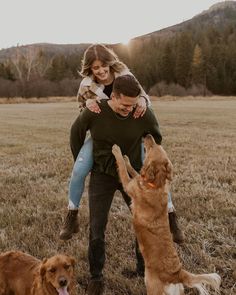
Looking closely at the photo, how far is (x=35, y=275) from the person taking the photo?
179 inches

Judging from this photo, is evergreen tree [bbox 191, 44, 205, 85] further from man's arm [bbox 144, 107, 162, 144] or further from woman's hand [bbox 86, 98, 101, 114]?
woman's hand [bbox 86, 98, 101, 114]

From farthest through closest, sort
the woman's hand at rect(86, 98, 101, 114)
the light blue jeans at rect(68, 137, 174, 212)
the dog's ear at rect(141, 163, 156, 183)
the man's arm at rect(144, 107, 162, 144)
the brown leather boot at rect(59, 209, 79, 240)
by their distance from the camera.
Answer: the brown leather boot at rect(59, 209, 79, 240) → the light blue jeans at rect(68, 137, 174, 212) → the man's arm at rect(144, 107, 162, 144) → the woman's hand at rect(86, 98, 101, 114) → the dog's ear at rect(141, 163, 156, 183)

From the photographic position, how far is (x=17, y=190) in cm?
877

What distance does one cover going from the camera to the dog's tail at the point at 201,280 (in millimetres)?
3992

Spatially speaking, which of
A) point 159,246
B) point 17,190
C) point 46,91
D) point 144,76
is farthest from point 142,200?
point 144,76

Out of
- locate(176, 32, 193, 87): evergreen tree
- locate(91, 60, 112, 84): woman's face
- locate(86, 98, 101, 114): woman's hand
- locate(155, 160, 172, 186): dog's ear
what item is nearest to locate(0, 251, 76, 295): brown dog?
locate(155, 160, 172, 186): dog's ear

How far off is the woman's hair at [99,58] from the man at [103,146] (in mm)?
404

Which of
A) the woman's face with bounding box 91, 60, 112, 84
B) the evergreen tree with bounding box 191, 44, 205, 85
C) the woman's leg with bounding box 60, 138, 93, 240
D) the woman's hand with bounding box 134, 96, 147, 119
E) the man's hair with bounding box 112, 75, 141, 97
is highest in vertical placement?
the woman's face with bounding box 91, 60, 112, 84

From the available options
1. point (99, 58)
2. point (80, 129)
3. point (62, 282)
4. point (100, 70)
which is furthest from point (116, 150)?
point (62, 282)

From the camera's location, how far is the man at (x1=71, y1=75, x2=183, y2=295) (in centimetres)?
483

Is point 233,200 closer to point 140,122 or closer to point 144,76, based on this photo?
point 140,122

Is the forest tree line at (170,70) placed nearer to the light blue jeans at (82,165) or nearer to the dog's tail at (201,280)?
the light blue jeans at (82,165)

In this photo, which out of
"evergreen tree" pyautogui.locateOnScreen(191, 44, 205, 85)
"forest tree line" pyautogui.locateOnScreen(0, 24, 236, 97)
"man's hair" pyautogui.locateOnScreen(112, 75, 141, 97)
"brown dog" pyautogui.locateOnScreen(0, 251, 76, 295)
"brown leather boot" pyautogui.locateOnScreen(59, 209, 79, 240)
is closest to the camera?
"brown dog" pyautogui.locateOnScreen(0, 251, 76, 295)

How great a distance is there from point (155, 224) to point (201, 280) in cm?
68
